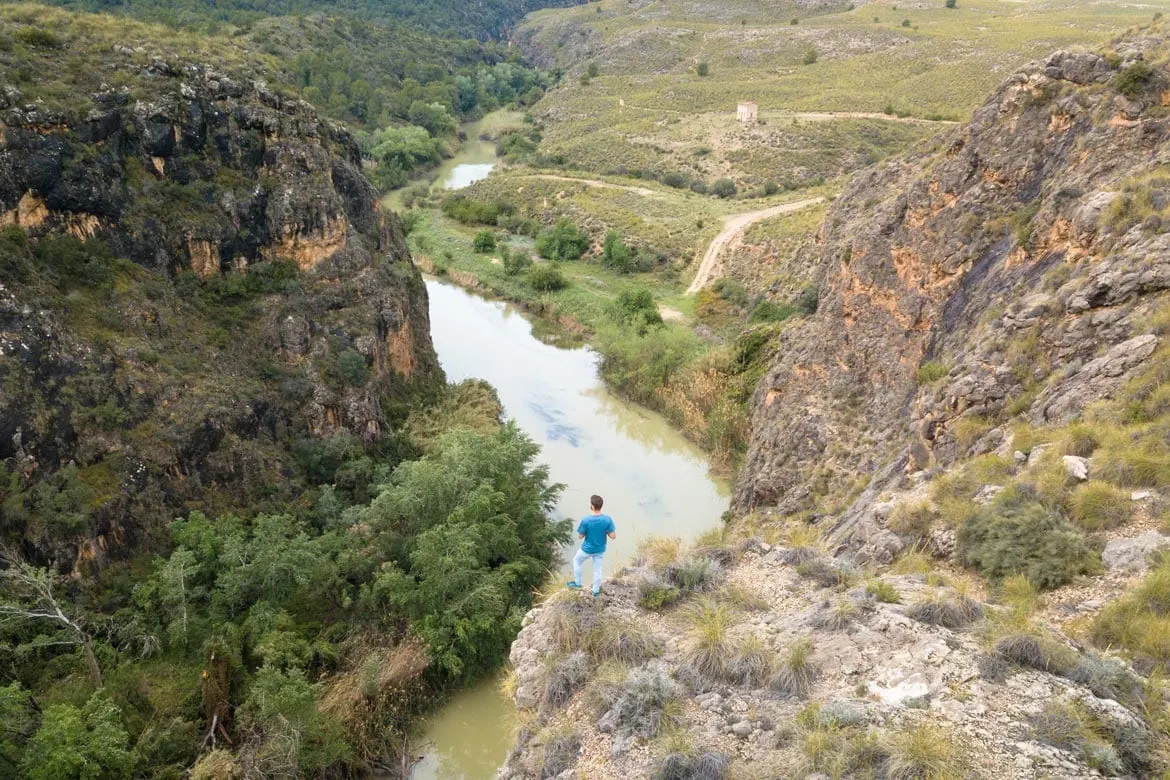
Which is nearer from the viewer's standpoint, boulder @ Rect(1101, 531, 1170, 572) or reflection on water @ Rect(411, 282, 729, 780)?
boulder @ Rect(1101, 531, 1170, 572)

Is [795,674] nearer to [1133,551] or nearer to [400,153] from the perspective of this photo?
[1133,551]

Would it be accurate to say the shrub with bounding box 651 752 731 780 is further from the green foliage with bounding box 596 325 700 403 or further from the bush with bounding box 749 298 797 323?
the bush with bounding box 749 298 797 323

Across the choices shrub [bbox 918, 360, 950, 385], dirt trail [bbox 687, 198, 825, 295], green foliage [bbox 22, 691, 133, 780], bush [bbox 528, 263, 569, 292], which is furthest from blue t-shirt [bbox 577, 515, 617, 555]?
bush [bbox 528, 263, 569, 292]

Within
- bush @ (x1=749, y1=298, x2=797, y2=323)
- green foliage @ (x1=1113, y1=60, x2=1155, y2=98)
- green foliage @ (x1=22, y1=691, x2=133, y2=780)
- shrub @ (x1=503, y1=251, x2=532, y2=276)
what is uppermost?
green foliage @ (x1=1113, y1=60, x2=1155, y2=98)

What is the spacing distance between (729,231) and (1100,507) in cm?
4426

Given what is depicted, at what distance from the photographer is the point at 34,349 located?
54.9 feet

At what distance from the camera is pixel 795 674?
7449 mm

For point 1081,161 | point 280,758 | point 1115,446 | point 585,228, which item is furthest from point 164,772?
point 585,228

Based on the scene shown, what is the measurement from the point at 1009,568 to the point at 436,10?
5784 inches

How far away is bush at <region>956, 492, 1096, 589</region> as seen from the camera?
328 inches

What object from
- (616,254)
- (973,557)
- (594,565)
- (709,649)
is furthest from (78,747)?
(616,254)

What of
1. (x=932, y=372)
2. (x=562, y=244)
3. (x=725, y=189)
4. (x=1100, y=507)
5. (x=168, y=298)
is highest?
(x=1100, y=507)

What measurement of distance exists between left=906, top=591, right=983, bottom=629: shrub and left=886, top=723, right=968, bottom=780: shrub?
1999mm

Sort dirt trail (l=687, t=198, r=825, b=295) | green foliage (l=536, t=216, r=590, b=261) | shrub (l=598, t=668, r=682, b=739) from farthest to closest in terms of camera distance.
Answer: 1. green foliage (l=536, t=216, r=590, b=261)
2. dirt trail (l=687, t=198, r=825, b=295)
3. shrub (l=598, t=668, r=682, b=739)
